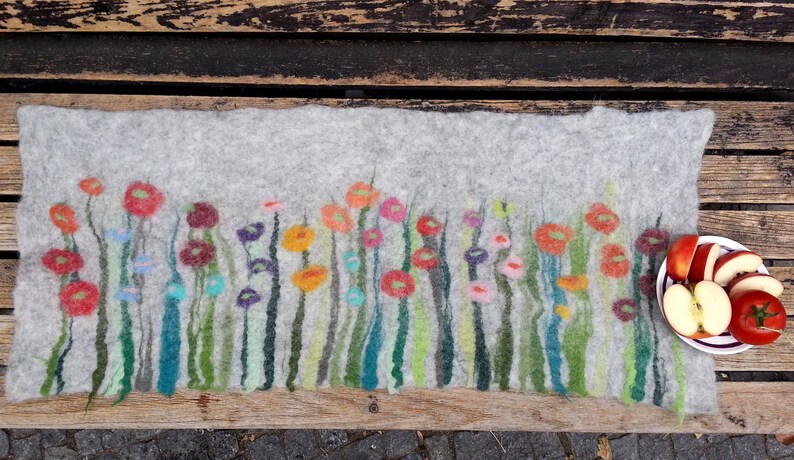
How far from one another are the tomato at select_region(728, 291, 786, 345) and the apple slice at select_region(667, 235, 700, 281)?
0.29 ft

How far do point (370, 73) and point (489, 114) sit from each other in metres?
0.23

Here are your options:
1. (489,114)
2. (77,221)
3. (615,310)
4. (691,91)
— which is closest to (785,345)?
(615,310)

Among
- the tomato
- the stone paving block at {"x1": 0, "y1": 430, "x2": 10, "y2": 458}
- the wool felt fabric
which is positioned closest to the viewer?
the tomato

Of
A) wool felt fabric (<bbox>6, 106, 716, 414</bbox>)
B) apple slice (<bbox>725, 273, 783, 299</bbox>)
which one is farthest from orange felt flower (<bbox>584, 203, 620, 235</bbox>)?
apple slice (<bbox>725, 273, 783, 299</bbox>)

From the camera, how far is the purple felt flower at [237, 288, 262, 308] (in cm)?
95

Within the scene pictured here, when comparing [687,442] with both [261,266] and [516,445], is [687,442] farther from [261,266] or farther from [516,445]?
[261,266]

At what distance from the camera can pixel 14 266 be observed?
966 millimetres

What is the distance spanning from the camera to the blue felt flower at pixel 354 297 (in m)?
0.96

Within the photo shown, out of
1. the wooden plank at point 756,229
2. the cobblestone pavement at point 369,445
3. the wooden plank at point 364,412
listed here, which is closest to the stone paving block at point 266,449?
the cobblestone pavement at point 369,445

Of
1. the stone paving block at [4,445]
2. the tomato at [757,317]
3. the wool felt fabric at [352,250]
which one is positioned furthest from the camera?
the stone paving block at [4,445]

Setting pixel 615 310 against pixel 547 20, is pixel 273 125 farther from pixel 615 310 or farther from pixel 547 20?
pixel 615 310

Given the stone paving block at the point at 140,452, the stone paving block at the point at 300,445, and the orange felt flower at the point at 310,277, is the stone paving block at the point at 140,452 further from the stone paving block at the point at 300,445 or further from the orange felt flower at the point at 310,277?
the orange felt flower at the point at 310,277

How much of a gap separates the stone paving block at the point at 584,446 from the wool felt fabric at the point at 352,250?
288 millimetres

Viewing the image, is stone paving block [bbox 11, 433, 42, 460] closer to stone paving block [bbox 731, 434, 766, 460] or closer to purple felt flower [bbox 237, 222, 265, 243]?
purple felt flower [bbox 237, 222, 265, 243]
